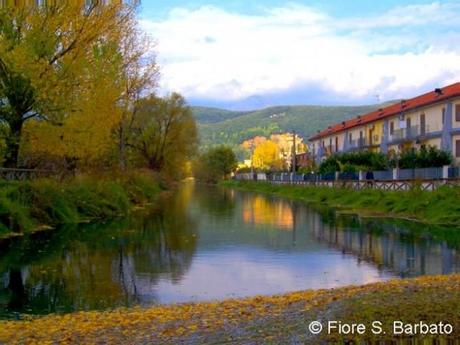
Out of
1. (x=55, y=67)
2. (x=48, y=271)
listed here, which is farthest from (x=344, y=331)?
(x=55, y=67)

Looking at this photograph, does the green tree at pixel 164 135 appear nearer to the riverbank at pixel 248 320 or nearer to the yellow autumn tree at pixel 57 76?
the yellow autumn tree at pixel 57 76

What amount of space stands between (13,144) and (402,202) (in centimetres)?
2264

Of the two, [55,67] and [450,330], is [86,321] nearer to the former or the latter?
[450,330]

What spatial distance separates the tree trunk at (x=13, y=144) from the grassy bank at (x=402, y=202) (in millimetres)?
21466

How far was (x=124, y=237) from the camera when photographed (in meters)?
25.4

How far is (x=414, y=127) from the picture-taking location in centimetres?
6500

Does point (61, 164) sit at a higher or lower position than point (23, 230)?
higher

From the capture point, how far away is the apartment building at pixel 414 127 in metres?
56.7

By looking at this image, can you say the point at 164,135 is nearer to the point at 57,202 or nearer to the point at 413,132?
the point at 413,132

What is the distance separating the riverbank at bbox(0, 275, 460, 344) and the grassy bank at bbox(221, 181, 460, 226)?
21537 mm

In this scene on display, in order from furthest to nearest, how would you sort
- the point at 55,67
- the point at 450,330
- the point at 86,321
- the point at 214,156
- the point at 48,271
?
the point at 214,156 → the point at 55,67 → the point at 48,271 → the point at 86,321 → the point at 450,330

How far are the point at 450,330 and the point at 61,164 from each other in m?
32.0

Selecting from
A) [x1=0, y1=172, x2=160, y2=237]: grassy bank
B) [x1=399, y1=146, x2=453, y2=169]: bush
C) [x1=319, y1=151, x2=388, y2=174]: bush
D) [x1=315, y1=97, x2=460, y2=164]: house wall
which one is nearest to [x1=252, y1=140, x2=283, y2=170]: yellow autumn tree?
[x1=315, y1=97, x2=460, y2=164]: house wall

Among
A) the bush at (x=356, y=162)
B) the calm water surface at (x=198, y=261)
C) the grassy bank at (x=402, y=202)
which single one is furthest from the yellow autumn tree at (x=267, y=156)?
the calm water surface at (x=198, y=261)
